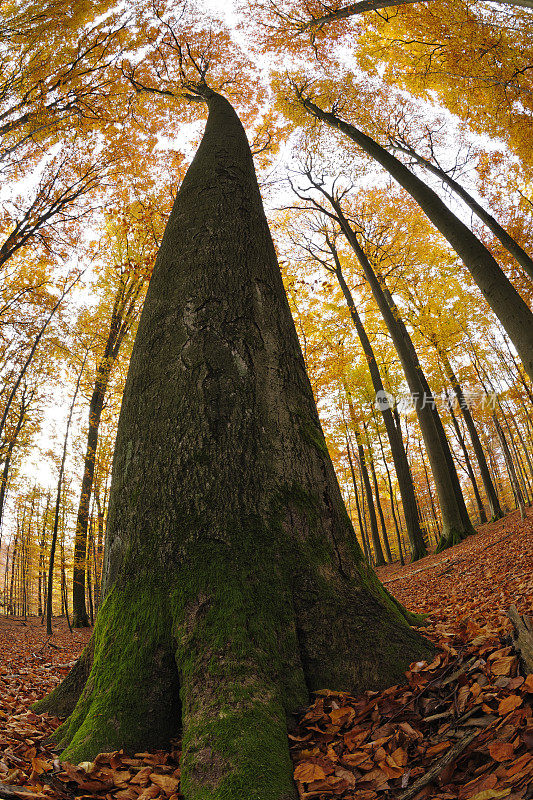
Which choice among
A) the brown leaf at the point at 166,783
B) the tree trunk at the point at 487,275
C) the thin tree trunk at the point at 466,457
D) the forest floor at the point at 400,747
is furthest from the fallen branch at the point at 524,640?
the thin tree trunk at the point at 466,457

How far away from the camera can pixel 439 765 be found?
4.18ft

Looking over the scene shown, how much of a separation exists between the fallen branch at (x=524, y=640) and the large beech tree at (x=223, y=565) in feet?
1.60

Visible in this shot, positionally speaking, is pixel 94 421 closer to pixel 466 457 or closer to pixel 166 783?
pixel 166 783

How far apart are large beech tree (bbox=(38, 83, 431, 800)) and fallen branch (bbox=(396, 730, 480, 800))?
393mm

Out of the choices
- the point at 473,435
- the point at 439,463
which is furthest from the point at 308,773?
the point at 473,435

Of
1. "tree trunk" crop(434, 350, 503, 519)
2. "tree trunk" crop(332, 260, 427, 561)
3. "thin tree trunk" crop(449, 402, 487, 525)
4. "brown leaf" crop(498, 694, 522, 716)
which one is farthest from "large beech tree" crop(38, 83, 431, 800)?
"thin tree trunk" crop(449, 402, 487, 525)

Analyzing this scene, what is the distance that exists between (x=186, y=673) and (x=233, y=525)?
652 millimetres

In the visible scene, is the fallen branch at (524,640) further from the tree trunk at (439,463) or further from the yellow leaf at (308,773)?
the tree trunk at (439,463)

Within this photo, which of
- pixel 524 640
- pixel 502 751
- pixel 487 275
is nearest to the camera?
pixel 502 751

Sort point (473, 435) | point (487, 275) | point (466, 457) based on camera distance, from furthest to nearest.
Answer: point (466, 457) < point (473, 435) < point (487, 275)

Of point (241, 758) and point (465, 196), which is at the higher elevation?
point (465, 196)

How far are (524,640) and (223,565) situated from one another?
4.55 ft

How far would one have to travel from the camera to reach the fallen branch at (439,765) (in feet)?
4.00

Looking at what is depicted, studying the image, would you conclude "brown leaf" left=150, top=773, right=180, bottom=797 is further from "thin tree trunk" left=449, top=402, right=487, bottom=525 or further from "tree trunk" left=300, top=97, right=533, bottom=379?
"thin tree trunk" left=449, top=402, right=487, bottom=525
